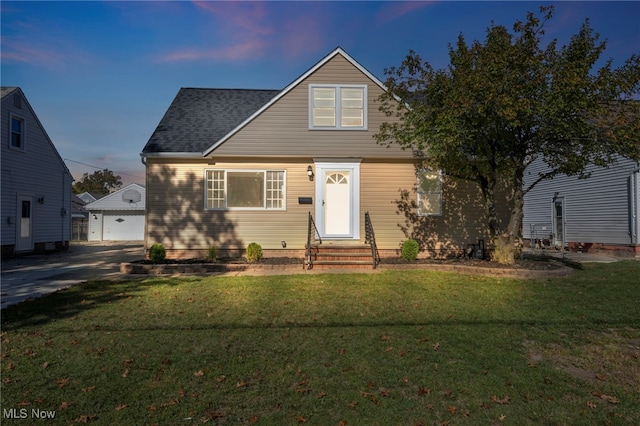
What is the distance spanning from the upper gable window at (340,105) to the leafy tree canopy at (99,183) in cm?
Result: 6562

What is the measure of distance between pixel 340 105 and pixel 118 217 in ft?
85.5

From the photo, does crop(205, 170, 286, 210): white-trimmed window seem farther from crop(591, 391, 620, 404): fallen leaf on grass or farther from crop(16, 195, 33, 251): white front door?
crop(591, 391, 620, 404): fallen leaf on grass

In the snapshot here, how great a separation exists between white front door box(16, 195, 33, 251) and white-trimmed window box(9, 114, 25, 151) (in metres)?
2.18

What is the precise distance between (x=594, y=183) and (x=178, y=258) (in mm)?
17623

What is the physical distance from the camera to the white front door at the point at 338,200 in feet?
42.1

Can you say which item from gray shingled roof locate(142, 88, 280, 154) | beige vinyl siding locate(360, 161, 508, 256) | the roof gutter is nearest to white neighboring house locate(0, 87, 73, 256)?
gray shingled roof locate(142, 88, 280, 154)

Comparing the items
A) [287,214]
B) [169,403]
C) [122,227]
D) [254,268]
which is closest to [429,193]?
[287,214]

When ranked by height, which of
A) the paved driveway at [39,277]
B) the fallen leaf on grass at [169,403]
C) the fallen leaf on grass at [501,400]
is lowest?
the fallen leaf on grass at [169,403]

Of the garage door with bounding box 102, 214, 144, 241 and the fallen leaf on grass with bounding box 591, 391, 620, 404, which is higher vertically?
the garage door with bounding box 102, 214, 144, 241

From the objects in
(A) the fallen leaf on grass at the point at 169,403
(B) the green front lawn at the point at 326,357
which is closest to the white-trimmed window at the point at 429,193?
(B) the green front lawn at the point at 326,357

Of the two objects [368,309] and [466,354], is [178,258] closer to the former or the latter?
[368,309]

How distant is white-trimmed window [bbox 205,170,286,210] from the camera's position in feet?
42.7

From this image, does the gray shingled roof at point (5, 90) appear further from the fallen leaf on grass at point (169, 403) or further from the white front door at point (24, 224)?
the fallen leaf on grass at point (169, 403)

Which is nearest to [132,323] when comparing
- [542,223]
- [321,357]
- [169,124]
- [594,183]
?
[321,357]
